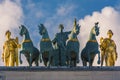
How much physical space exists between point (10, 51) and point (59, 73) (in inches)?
95.6

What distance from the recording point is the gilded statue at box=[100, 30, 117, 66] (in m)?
29.7

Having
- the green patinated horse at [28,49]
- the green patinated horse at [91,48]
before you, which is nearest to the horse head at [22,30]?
the green patinated horse at [28,49]

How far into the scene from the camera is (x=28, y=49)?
29.3 m

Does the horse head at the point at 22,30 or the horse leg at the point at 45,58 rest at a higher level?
the horse head at the point at 22,30

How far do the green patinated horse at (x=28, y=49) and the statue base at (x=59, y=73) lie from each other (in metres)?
0.72

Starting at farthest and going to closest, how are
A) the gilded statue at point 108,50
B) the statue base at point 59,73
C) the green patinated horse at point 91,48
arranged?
the gilded statue at point 108,50
the green patinated horse at point 91,48
the statue base at point 59,73

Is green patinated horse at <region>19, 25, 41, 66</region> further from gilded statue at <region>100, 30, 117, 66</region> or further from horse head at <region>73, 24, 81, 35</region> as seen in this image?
gilded statue at <region>100, 30, 117, 66</region>

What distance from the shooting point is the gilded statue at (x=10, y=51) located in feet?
97.7

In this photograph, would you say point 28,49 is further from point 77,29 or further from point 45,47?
point 77,29

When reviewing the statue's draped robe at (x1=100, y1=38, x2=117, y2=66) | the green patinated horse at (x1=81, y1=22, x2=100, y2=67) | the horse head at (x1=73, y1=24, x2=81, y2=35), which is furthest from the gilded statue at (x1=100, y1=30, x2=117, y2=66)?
the horse head at (x1=73, y1=24, x2=81, y2=35)

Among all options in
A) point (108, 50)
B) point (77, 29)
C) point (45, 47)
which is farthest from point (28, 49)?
point (108, 50)

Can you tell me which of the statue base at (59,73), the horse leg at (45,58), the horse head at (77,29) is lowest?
the statue base at (59,73)

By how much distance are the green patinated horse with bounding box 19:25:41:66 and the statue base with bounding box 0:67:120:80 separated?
2.36ft

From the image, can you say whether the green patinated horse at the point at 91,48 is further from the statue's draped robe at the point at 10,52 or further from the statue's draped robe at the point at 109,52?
the statue's draped robe at the point at 10,52
